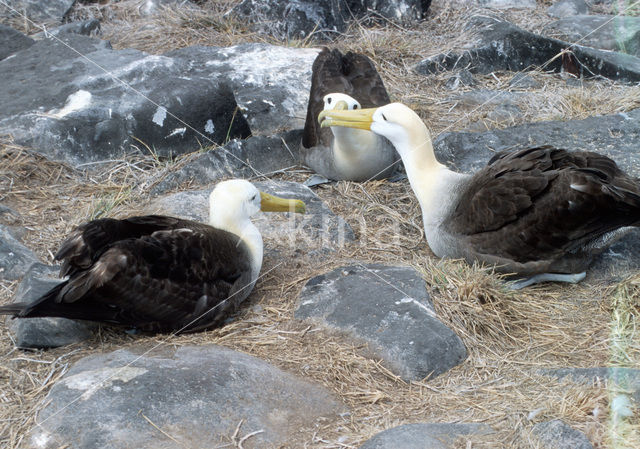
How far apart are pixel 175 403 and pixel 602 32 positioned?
25.5 ft

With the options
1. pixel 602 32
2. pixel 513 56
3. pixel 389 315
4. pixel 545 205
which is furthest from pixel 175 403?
pixel 602 32

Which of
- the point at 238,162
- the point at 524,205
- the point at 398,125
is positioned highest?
the point at 398,125

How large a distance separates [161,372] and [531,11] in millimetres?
8305

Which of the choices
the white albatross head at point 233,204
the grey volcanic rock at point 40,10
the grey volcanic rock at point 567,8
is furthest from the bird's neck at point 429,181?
the grey volcanic rock at point 40,10

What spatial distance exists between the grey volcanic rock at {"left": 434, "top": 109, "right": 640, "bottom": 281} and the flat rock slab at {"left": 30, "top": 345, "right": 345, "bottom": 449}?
11.2ft

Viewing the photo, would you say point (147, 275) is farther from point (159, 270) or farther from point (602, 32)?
point (602, 32)

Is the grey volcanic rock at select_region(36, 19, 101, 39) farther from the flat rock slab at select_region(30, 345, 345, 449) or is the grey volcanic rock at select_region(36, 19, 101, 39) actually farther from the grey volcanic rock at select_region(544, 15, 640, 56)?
the flat rock slab at select_region(30, 345, 345, 449)

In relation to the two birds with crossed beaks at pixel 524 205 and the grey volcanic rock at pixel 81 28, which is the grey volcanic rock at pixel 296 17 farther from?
the two birds with crossed beaks at pixel 524 205

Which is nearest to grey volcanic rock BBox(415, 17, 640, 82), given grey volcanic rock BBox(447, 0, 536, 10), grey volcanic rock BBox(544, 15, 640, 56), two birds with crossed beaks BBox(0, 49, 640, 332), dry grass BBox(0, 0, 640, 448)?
grey volcanic rock BBox(544, 15, 640, 56)

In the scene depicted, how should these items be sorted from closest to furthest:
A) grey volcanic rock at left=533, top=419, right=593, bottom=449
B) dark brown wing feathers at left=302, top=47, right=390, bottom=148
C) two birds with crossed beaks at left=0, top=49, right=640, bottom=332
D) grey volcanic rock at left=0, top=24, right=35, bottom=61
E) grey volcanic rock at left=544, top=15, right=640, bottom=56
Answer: grey volcanic rock at left=533, top=419, right=593, bottom=449, two birds with crossed beaks at left=0, top=49, right=640, bottom=332, dark brown wing feathers at left=302, top=47, right=390, bottom=148, grey volcanic rock at left=0, top=24, right=35, bottom=61, grey volcanic rock at left=544, top=15, right=640, bottom=56

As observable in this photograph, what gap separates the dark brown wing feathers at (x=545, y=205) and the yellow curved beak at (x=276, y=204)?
1125mm

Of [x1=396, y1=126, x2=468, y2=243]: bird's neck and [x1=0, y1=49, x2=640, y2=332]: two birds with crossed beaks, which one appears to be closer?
[x1=0, y1=49, x2=640, y2=332]: two birds with crossed beaks

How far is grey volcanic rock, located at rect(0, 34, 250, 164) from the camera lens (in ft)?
21.7

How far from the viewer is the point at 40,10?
9656 mm
